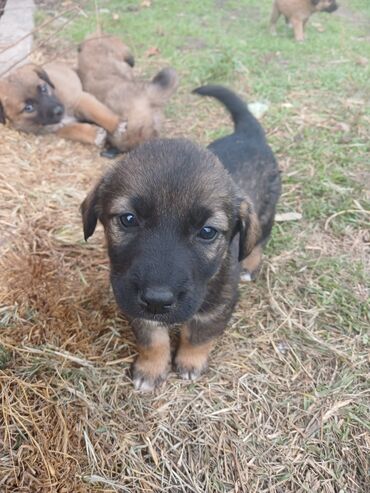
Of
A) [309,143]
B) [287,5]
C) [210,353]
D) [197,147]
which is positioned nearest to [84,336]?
[210,353]

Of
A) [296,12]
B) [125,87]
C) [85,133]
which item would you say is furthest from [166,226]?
[296,12]

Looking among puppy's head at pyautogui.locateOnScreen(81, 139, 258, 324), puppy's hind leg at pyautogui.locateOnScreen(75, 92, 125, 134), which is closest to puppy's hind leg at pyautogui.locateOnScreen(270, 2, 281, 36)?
puppy's hind leg at pyautogui.locateOnScreen(75, 92, 125, 134)

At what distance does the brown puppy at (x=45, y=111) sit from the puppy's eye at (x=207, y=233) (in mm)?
2947

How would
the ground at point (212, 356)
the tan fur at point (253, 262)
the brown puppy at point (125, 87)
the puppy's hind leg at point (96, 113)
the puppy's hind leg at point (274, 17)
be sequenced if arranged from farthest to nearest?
the puppy's hind leg at point (274, 17) < the puppy's hind leg at point (96, 113) < the brown puppy at point (125, 87) < the tan fur at point (253, 262) < the ground at point (212, 356)

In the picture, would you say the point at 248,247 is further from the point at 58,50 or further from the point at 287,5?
the point at 287,5

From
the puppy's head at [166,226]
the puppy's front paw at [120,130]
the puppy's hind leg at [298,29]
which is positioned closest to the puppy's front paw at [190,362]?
the puppy's head at [166,226]

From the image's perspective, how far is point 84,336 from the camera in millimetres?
2871

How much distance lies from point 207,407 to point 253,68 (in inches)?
188

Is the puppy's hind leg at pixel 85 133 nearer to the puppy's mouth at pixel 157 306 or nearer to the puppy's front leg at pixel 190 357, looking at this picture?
the puppy's front leg at pixel 190 357

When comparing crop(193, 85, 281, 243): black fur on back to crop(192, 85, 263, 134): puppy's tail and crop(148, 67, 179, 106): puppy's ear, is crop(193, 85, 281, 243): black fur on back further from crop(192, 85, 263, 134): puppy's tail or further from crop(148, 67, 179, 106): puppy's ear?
crop(148, 67, 179, 106): puppy's ear

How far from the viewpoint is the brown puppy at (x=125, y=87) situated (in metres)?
4.83

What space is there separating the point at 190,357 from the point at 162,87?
338cm

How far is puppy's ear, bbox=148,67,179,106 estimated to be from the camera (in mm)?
5152

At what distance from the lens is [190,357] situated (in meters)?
2.72
